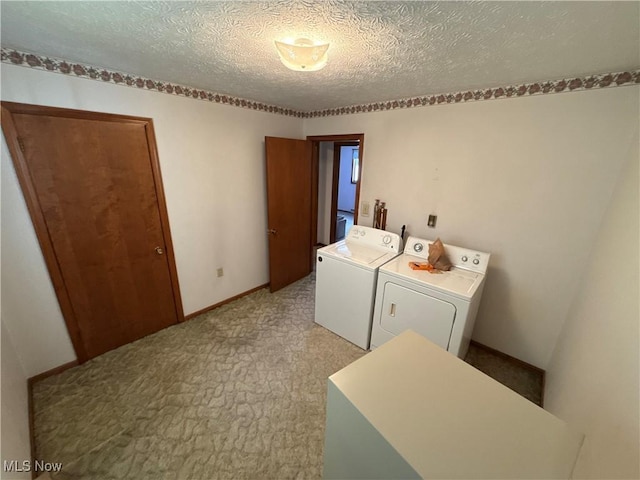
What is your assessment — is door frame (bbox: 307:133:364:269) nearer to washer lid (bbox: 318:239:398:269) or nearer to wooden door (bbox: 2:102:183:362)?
washer lid (bbox: 318:239:398:269)

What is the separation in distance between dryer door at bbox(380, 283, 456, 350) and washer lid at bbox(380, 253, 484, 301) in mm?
101

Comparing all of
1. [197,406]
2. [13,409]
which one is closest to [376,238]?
[197,406]

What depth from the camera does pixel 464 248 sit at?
2189 mm

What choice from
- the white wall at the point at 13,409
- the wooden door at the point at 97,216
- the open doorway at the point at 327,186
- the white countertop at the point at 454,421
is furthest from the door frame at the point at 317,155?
the white wall at the point at 13,409

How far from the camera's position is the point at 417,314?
1991mm

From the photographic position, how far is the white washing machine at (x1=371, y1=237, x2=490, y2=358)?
5.98 feet

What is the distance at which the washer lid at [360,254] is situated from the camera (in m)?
2.22

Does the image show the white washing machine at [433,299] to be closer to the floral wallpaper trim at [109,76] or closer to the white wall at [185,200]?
A: the white wall at [185,200]

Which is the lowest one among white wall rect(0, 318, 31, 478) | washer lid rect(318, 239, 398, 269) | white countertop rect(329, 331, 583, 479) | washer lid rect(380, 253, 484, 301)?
white wall rect(0, 318, 31, 478)

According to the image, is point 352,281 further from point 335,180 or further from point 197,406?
point 335,180

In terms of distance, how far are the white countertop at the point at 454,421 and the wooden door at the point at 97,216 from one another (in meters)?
2.17

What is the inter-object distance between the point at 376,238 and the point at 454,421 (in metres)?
1.95

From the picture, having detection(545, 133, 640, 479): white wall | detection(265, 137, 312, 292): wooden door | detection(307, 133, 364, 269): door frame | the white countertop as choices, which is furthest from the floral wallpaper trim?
detection(545, 133, 640, 479): white wall

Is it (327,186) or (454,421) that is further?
(327,186)
